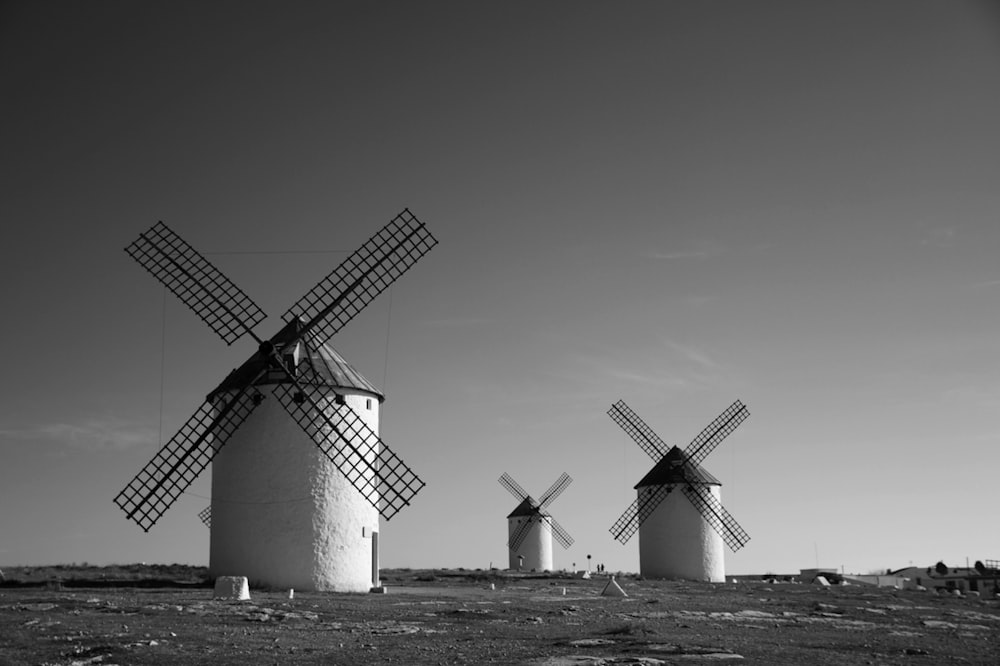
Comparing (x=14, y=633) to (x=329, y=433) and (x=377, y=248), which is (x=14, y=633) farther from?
(x=377, y=248)

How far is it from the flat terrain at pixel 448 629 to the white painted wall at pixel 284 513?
4.08 ft

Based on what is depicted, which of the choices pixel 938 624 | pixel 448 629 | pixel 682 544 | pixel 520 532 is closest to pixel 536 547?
pixel 520 532

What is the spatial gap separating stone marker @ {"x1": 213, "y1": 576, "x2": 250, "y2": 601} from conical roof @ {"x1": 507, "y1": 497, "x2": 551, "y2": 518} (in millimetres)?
42901

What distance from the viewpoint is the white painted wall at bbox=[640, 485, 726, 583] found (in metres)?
49.6

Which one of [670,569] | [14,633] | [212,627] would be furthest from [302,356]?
[670,569]

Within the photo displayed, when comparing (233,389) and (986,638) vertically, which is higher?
(233,389)

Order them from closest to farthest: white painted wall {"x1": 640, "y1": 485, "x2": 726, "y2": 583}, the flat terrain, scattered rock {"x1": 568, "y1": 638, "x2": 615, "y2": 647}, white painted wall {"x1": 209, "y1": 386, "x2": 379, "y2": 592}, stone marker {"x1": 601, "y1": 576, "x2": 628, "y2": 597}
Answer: the flat terrain
scattered rock {"x1": 568, "y1": 638, "x2": 615, "y2": 647}
white painted wall {"x1": 209, "y1": 386, "x2": 379, "y2": 592}
stone marker {"x1": 601, "y1": 576, "x2": 628, "y2": 597}
white painted wall {"x1": 640, "y1": 485, "x2": 726, "y2": 583}

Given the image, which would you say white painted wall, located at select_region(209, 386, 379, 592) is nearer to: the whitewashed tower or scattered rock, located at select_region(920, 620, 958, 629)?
the whitewashed tower

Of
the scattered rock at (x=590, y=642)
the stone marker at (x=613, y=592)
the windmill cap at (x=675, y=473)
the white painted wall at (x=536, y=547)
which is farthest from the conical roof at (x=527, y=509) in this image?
the scattered rock at (x=590, y=642)

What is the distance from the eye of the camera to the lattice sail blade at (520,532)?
65.2 metres

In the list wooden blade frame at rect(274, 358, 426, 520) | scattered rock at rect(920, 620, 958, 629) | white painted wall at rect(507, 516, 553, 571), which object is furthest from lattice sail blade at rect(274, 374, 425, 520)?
white painted wall at rect(507, 516, 553, 571)

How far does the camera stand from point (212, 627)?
18016 millimetres

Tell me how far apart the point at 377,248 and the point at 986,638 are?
816 inches

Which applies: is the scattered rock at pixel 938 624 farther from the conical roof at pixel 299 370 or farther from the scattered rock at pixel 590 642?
the conical roof at pixel 299 370
